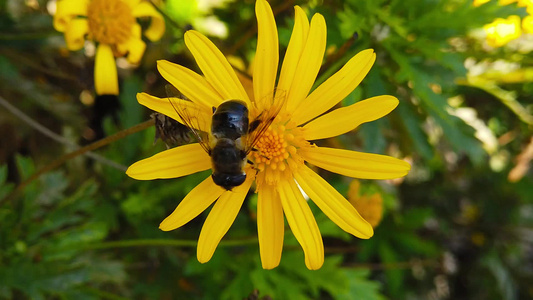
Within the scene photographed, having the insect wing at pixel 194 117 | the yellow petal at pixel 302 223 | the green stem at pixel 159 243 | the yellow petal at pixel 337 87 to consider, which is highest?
the insect wing at pixel 194 117

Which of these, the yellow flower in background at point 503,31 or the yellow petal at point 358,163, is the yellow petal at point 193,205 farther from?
the yellow flower in background at point 503,31

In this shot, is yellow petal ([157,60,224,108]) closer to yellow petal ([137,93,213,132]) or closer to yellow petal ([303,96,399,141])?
yellow petal ([137,93,213,132])

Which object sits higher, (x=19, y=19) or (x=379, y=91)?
(x=19, y=19)

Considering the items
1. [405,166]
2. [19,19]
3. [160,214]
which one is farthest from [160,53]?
[405,166]

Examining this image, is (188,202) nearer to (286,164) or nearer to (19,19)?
(286,164)

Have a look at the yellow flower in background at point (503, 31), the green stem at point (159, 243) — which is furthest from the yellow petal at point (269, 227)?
the yellow flower in background at point (503, 31)

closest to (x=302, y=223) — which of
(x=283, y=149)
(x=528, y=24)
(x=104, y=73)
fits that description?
(x=283, y=149)

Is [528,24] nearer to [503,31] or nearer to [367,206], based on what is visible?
[503,31]
